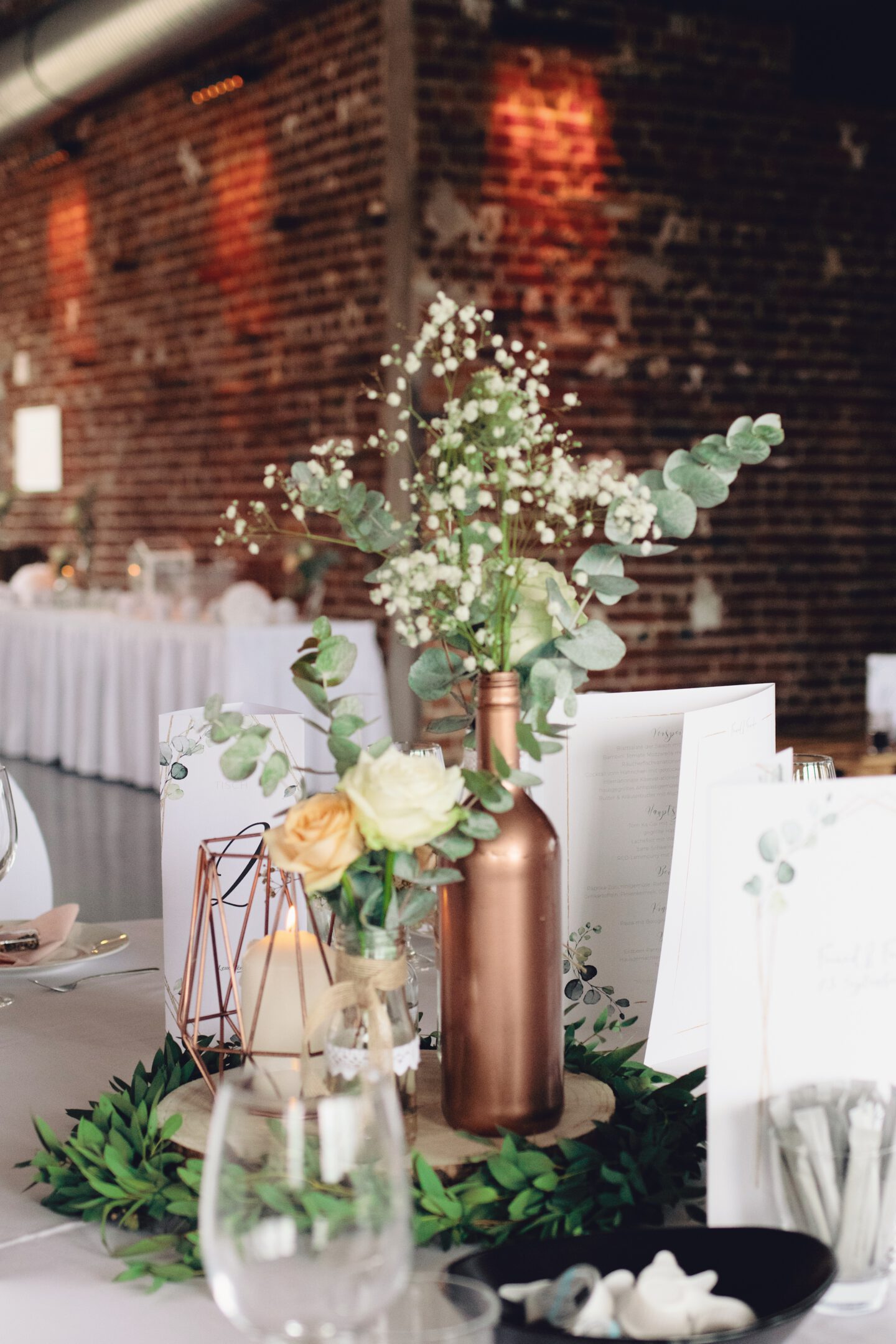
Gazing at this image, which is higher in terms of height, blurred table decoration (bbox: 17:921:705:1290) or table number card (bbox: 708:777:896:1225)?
table number card (bbox: 708:777:896:1225)

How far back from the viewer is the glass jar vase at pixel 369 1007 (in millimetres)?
917

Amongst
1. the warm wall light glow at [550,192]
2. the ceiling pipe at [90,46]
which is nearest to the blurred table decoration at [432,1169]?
the warm wall light glow at [550,192]

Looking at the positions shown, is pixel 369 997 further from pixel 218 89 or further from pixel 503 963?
pixel 218 89

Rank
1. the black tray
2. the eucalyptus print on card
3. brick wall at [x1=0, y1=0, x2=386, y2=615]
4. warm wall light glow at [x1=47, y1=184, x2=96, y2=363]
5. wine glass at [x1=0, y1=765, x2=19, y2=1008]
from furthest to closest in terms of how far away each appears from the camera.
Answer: warm wall light glow at [x1=47, y1=184, x2=96, y2=363] < brick wall at [x1=0, y1=0, x2=386, y2=615] < wine glass at [x1=0, y1=765, x2=19, y2=1008] < the eucalyptus print on card < the black tray

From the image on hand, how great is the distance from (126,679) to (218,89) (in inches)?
117

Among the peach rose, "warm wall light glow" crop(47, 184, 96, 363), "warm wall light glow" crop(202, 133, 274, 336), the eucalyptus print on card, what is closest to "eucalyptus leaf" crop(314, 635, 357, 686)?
the peach rose

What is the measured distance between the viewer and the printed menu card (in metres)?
1.23

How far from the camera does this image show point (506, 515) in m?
0.94

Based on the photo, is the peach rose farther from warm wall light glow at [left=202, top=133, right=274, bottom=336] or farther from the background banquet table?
warm wall light glow at [left=202, top=133, right=274, bottom=336]

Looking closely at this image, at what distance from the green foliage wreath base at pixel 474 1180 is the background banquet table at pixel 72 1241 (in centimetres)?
2

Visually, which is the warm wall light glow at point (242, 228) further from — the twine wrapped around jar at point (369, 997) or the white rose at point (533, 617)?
the twine wrapped around jar at point (369, 997)

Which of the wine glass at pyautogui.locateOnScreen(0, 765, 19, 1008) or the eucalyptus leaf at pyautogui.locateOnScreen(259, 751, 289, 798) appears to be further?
the wine glass at pyautogui.locateOnScreen(0, 765, 19, 1008)

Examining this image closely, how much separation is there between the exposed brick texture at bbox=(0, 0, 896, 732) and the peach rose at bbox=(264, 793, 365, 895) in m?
5.42

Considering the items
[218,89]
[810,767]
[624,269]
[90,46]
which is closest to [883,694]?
[624,269]
